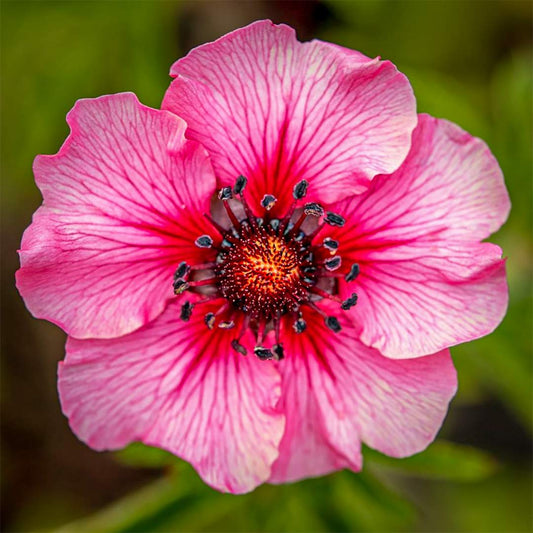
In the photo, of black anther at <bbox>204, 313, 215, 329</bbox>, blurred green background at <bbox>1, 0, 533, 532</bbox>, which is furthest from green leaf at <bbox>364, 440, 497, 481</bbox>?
black anther at <bbox>204, 313, 215, 329</bbox>

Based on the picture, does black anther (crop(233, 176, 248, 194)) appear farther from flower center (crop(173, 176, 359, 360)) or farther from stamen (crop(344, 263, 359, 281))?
stamen (crop(344, 263, 359, 281))

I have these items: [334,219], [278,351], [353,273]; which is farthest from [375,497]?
[334,219]

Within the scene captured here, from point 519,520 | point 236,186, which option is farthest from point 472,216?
point 519,520

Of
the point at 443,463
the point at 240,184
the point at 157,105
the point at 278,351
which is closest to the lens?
the point at 240,184

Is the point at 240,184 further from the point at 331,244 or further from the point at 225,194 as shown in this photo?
the point at 331,244

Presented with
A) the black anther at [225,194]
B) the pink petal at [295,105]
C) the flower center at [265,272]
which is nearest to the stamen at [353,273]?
the flower center at [265,272]

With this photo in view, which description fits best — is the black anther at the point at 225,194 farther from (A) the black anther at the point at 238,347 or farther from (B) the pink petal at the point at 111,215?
(A) the black anther at the point at 238,347
